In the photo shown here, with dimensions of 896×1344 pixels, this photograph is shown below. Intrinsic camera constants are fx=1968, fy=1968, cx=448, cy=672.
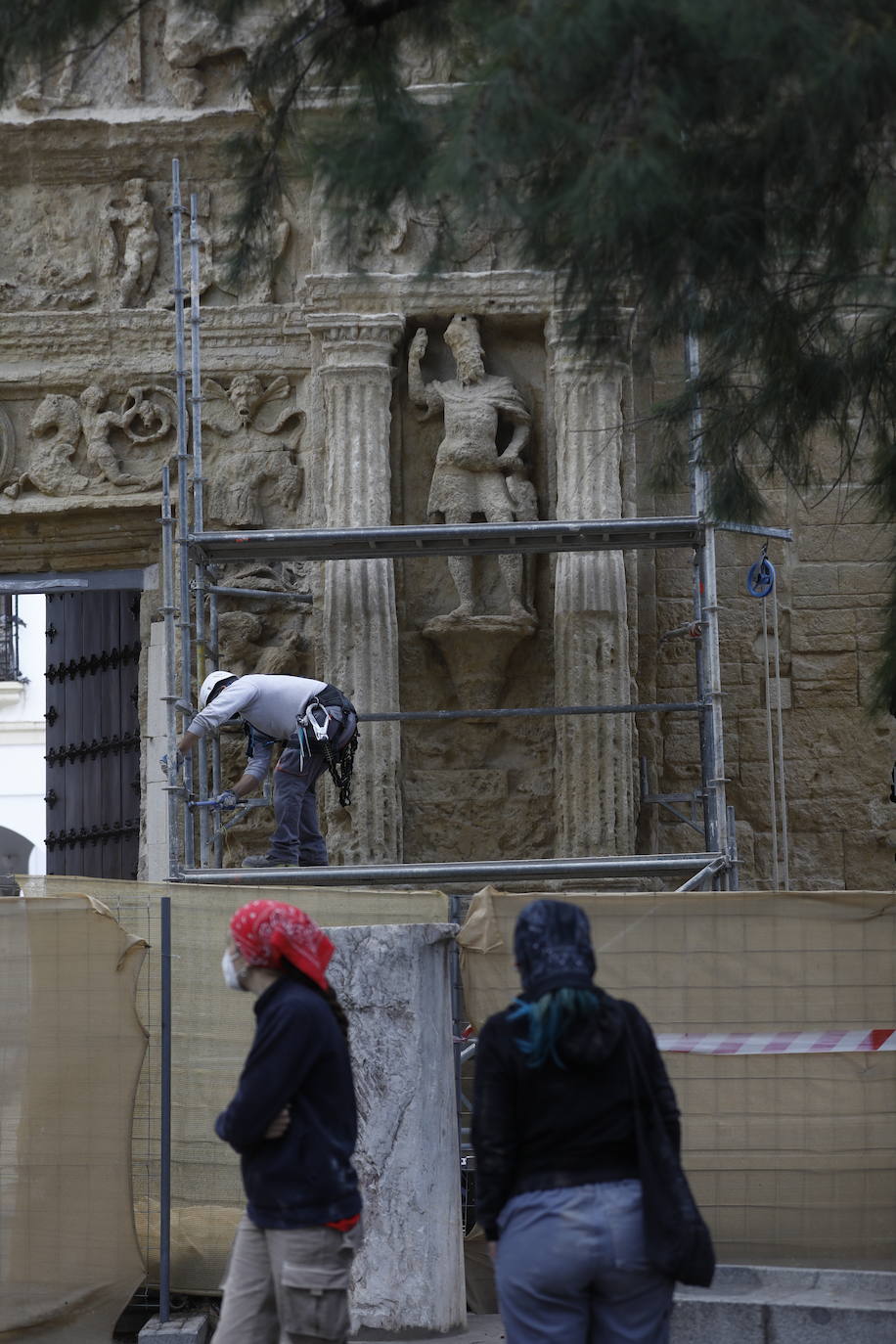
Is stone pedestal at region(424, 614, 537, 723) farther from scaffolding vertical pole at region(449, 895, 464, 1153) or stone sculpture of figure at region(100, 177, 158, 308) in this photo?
scaffolding vertical pole at region(449, 895, 464, 1153)

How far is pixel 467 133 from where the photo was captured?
4.97 m

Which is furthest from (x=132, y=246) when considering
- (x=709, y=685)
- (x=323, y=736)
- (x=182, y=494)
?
(x=709, y=685)

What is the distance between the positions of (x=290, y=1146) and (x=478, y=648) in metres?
6.66

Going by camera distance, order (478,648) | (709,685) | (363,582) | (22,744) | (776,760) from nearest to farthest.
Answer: (709,685), (363,582), (478,648), (776,760), (22,744)

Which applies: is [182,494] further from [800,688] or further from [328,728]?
[800,688]

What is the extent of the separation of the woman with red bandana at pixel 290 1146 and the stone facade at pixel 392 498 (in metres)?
6.02

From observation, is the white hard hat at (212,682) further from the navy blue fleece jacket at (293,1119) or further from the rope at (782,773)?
the navy blue fleece jacket at (293,1119)

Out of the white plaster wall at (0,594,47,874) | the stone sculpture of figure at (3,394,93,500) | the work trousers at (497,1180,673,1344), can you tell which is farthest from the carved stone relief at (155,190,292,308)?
the white plaster wall at (0,594,47,874)

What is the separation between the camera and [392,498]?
11195 mm

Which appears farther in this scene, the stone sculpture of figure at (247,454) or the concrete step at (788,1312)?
the stone sculpture of figure at (247,454)

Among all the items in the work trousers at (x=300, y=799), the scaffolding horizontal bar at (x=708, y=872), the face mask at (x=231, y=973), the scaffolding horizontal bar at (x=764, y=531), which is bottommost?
the face mask at (x=231, y=973)

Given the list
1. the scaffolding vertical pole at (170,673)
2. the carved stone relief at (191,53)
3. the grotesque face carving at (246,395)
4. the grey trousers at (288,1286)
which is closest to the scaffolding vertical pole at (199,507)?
the scaffolding vertical pole at (170,673)

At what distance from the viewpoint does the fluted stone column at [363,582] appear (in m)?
10.7

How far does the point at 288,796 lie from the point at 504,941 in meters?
2.97
